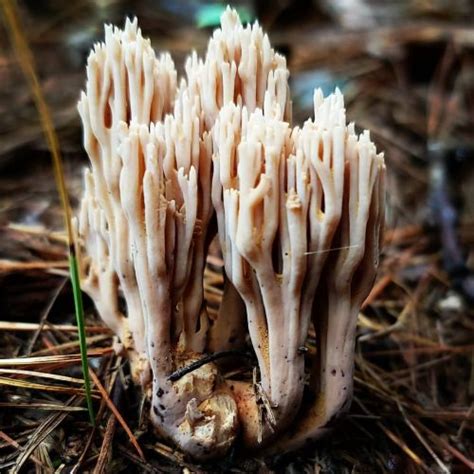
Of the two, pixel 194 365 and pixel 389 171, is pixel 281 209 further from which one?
pixel 389 171

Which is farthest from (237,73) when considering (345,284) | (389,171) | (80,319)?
(389,171)

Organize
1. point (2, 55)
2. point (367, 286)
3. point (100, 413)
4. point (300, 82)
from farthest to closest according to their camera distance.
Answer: point (2, 55) → point (300, 82) → point (100, 413) → point (367, 286)

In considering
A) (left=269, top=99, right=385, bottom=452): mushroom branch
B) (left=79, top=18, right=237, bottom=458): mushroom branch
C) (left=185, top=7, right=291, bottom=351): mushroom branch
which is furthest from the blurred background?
(left=185, top=7, right=291, bottom=351): mushroom branch

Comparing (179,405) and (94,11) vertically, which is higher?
(94,11)

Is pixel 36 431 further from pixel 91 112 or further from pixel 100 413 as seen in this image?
pixel 91 112

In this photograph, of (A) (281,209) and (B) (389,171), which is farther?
(B) (389,171)

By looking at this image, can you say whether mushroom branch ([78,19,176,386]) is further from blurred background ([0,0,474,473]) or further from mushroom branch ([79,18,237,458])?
blurred background ([0,0,474,473])

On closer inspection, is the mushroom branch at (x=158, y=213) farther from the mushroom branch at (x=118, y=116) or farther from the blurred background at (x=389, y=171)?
the blurred background at (x=389, y=171)

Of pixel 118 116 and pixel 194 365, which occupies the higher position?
pixel 118 116

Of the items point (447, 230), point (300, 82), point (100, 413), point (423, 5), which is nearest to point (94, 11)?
point (300, 82)
